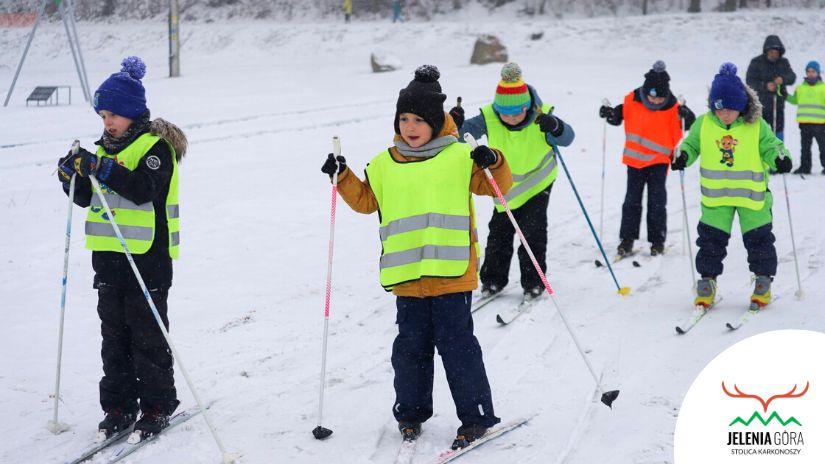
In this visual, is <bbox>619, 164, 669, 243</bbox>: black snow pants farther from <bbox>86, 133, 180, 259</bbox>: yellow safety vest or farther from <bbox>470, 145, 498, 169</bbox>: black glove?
<bbox>86, 133, 180, 259</bbox>: yellow safety vest

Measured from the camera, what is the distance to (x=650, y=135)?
8797 millimetres

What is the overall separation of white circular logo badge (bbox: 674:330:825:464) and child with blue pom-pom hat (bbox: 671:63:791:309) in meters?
2.78

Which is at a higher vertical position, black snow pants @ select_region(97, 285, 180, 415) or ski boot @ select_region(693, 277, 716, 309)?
black snow pants @ select_region(97, 285, 180, 415)

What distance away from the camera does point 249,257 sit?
860 cm

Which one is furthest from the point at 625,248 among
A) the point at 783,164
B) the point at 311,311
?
the point at 311,311

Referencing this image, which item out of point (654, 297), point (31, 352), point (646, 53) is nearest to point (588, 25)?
point (646, 53)

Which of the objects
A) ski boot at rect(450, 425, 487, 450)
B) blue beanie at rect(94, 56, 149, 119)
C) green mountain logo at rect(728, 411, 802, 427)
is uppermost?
blue beanie at rect(94, 56, 149, 119)

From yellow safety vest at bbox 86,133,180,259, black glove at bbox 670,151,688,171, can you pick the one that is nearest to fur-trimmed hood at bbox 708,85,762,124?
black glove at bbox 670,151,688,171

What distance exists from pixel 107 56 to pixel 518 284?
3174cm

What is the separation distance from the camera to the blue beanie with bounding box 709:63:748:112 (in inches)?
258

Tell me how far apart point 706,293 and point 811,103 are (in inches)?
301

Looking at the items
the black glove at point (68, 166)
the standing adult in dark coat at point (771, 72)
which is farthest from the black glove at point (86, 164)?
the standing adult in dark coat at point (771, 72)

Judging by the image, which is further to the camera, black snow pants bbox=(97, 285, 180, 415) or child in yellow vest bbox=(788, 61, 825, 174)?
child in yellow vest bbox=(788, 61, 825, 174)

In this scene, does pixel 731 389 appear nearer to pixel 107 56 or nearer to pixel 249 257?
pixel 249 257
